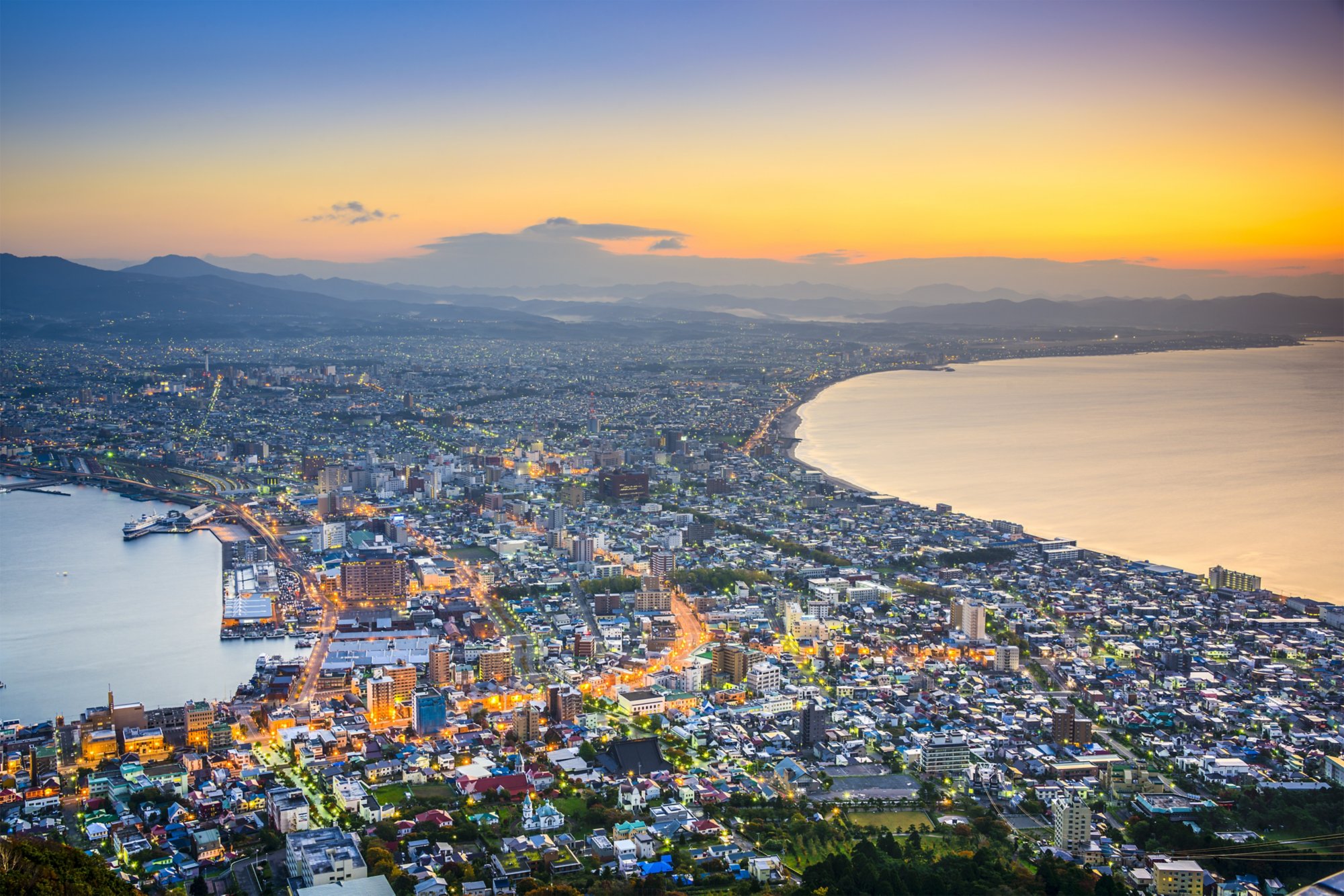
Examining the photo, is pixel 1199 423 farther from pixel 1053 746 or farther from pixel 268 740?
pixel 268 740

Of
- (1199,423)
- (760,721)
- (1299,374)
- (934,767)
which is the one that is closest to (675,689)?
(760,721)

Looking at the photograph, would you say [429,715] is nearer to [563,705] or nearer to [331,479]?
[563,705]

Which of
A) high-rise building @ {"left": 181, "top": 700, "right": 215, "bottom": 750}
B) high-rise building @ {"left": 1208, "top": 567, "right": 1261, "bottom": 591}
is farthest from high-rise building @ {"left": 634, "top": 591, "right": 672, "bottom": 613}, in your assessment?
high-rise building @ {"left": 1208, "top": 567, "right": 1261, "bottom": 591}

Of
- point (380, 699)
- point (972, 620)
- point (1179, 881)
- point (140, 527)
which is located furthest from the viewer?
point (140, 527)

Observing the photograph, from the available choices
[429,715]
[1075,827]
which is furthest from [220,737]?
[1075,827]

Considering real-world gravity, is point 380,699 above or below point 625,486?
below

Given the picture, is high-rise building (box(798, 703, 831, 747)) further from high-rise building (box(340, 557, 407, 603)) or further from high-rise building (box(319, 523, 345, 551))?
high-rise building (box(319, 523, 345, 551))

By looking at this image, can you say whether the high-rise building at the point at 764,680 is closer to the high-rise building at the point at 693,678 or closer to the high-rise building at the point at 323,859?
the high-rise building at the point at 693,678
